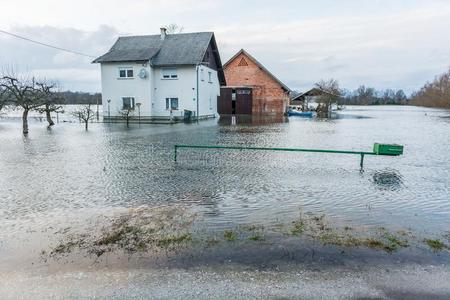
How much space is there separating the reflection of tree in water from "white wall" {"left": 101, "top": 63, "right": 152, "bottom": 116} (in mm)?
22497

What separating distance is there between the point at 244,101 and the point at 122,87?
16205 mm

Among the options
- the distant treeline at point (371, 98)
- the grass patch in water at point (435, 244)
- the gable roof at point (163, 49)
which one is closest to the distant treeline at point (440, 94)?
the distant treeline at point (371, 98)

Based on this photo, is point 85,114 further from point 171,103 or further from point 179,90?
point 179,90

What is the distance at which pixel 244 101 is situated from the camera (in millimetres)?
40875

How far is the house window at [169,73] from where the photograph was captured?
2914 cm

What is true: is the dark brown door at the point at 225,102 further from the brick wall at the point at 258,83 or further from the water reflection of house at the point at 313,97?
the water reflection of house at the point at 313,97

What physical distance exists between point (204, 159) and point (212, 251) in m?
6.87

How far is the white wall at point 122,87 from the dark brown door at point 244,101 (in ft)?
48.4

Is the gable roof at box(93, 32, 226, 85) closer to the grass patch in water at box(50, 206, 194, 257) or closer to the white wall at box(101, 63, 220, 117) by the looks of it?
the white wall at box(101, 63, 220, 117)

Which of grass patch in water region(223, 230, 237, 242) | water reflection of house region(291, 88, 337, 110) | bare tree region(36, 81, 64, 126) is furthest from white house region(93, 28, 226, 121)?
grass patch in water region(223, 230, 237, 242)

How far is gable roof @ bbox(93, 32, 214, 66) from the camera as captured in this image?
28594mm

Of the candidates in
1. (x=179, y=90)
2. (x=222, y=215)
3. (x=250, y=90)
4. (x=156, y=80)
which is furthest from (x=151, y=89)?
(x=222, y=215)

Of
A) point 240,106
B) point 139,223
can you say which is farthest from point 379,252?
point 240,106

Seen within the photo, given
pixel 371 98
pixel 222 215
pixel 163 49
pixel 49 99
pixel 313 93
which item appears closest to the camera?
pixel 222 215
